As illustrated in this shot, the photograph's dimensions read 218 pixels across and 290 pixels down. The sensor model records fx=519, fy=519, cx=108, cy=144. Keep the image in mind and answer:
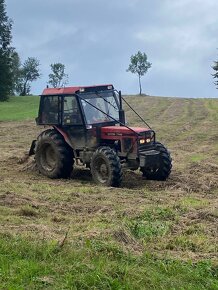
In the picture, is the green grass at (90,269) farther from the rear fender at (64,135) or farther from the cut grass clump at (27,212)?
the rear fender at (64,135)

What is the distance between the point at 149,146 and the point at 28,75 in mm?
83734

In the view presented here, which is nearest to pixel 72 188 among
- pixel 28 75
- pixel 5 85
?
pixel 5 85

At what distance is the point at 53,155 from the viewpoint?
13688 millimetres

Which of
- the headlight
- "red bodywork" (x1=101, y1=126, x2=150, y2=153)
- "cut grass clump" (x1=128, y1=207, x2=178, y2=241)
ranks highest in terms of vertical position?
"red bodywork" (x1=101, y1=126, x2=150, y2=153)

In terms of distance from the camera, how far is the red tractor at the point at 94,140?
39.5ft

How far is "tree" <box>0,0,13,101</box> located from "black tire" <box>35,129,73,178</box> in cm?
3407

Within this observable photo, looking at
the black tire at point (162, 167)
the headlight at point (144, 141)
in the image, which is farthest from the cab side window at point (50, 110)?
the black tire at point (162, 167)

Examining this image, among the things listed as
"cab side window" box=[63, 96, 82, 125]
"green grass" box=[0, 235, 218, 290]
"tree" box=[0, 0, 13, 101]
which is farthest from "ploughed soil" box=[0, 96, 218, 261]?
"tree" box=[0, 0, 13, 101]

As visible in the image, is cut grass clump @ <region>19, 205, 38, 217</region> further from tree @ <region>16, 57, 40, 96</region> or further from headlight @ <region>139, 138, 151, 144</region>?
tree @ <region>16, 57, 40, 96</region>

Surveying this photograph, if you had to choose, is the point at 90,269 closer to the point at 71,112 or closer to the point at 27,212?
the point at 27,212

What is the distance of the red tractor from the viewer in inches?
474

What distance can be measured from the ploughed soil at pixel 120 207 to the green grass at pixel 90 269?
14.3 inches

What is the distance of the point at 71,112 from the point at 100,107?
724 millimetres

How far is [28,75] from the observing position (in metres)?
93.7
